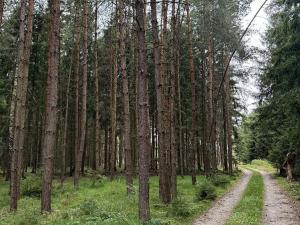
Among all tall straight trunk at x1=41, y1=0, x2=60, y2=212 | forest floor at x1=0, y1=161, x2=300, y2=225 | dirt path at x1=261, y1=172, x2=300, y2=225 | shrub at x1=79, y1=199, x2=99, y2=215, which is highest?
tall straight trunk at x1=41, y1=0, x2=60, y2=212

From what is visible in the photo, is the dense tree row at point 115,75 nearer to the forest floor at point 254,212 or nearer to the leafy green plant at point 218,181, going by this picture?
the leafy green plant at point 218,181

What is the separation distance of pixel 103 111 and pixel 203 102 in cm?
873

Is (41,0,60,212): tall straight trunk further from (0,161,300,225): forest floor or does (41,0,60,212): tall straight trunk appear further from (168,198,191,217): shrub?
(168,198,191,217): shrub

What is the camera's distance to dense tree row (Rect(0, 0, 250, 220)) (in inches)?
463

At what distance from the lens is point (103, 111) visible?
102ft

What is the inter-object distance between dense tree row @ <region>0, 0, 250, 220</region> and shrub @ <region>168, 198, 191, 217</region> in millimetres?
1773

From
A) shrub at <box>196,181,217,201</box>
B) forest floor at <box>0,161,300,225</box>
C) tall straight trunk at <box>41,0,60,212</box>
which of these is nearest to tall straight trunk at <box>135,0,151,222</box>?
forest floor at <box>0,161,300,225</box>

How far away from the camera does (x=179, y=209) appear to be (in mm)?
11703

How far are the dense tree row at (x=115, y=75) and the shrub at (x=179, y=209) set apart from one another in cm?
177

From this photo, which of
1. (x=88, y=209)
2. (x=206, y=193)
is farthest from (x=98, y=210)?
(x=206, y=193)

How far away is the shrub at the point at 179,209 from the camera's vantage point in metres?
11.7

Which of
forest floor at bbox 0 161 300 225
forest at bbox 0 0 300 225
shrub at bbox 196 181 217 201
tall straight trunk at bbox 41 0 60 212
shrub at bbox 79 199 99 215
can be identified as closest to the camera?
forest floor at bbox 0 161 300 225

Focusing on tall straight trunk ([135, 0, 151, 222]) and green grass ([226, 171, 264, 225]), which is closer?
tall straight trunk ([135, 0, 151, 222])

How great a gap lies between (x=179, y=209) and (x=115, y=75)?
12.1 metres
